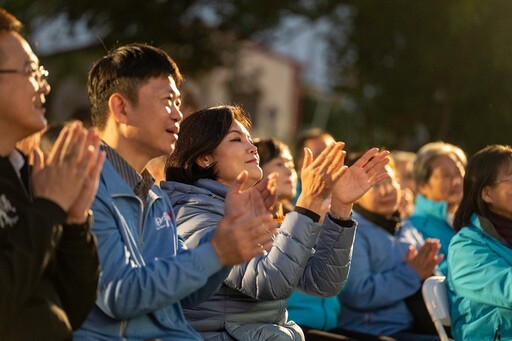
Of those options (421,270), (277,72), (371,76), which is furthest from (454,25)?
(277,72)

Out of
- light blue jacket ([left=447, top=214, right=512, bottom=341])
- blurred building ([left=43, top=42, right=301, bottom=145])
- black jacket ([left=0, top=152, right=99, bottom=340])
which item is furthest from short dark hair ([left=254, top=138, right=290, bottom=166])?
black jacket ([left=0, top=152, right=99, bottom=340])

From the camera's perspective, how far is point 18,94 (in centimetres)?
304

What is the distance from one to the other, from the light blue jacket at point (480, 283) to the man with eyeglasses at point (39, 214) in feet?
8.28

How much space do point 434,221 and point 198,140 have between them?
10.3 feet

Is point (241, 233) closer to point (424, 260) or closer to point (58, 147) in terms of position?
point (58, 147)

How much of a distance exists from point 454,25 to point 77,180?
10617mm

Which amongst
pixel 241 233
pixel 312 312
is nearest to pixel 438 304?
pixel 312 312

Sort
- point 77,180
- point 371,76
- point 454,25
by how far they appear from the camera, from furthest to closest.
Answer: point 371,76
point 454,25
point 77,180

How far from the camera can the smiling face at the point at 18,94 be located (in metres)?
3.04

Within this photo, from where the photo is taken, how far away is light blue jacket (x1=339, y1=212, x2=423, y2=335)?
6.34 m

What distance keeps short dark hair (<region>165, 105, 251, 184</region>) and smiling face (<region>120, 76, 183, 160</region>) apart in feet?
2.68

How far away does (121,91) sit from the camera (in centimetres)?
364

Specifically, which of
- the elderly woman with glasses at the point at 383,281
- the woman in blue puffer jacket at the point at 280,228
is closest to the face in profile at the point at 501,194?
the elderly woman with glasses at the point at 383,281

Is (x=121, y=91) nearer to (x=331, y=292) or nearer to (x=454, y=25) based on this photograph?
(x=331, y=292)
